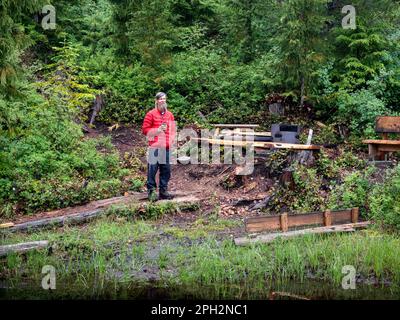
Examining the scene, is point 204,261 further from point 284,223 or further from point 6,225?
point 6,225

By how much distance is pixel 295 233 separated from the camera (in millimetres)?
8891

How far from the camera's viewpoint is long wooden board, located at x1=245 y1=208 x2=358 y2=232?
9000 millimetres

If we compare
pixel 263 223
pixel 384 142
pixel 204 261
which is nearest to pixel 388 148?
pixel 384 142

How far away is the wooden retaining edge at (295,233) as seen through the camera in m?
8.58

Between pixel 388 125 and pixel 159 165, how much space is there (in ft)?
21.9

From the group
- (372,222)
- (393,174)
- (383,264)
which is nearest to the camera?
(383,264)

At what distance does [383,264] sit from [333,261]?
758mm

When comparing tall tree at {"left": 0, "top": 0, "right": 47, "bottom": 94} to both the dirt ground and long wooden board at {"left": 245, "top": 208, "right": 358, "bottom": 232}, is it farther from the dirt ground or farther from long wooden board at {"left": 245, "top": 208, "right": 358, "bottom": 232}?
long wooden board at {"left": 245, "top": 208, "right": 358, "bottom": 232}

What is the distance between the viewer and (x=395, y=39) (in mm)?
17594

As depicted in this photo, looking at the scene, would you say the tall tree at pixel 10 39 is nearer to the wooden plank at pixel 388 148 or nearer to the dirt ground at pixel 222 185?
the dirt ground at pixel 222 185

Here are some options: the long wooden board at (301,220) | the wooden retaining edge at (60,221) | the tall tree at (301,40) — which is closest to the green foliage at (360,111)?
the tall tree at (301,40)

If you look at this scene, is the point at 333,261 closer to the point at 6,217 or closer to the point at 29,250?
the point at 29,250
